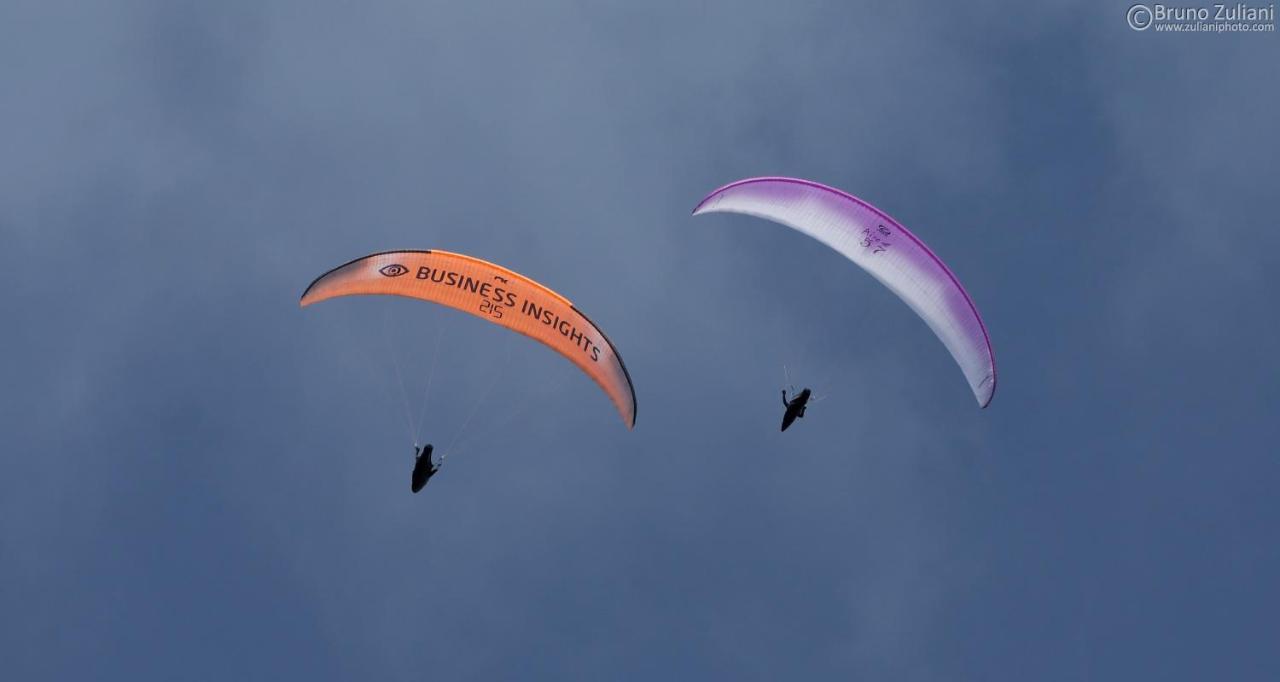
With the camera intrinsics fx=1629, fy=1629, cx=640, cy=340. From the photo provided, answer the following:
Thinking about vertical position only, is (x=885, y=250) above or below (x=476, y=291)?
above

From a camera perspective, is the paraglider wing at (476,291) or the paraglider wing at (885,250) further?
the paraglider wing at (885,250)

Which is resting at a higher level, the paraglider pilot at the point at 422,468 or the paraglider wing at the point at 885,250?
the paraglider wing at the point at 885,250

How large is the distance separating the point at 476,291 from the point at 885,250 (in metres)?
11.1

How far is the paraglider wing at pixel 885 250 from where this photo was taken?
4353 cm

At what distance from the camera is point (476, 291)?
4156 centimetres

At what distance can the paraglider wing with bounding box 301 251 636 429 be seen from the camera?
41.4 metres

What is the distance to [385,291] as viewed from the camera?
41500 millimetres

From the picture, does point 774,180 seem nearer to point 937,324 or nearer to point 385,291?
point 937,324

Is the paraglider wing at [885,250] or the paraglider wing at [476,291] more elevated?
the paraglider wing at [885,250]

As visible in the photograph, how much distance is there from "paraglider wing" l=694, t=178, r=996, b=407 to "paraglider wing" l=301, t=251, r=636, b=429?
5.72 m

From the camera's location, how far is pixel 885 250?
43.8 m

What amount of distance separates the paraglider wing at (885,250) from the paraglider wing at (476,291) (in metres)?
5.72

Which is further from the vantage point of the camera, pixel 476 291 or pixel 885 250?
pixel 885 250

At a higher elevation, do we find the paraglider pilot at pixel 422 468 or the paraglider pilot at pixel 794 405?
the paraglider pilot at pixel 794 405
